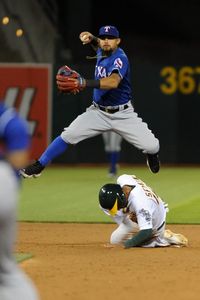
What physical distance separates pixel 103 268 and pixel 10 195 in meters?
3.57

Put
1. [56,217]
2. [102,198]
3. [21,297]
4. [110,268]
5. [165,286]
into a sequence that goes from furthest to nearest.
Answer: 1. [56,217]
2. [102,198]
3. [110,268]
4. [165,286]
5. [21,297]

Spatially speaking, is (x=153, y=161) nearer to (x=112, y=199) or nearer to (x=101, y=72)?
(x=101, y=72)

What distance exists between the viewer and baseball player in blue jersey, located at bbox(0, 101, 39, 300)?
12.9 ft

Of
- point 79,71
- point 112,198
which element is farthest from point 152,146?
point 79,71

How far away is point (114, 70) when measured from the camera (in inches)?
371

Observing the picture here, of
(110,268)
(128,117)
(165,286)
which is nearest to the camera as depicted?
(165,286)

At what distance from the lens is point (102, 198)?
8070 mm

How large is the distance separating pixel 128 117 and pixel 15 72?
11.1 meters

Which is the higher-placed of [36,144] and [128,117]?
[128,117]

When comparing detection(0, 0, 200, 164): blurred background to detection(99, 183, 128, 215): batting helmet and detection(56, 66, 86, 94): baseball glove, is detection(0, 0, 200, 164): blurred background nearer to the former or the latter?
detection(56, 66, 86, 94): baseball glove

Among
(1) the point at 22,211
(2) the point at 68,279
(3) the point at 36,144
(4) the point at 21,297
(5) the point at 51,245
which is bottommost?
(3) the point at 36,144

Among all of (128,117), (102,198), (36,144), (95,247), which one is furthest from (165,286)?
(36,144)

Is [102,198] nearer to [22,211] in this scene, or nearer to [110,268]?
[110,268]

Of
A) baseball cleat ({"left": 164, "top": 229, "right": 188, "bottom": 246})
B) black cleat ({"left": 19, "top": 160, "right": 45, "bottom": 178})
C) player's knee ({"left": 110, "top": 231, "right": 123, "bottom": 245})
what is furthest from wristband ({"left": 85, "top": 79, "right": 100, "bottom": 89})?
baseball cleat ({"left": 164, "top": 229, "right": 188, "bottom": 246})
